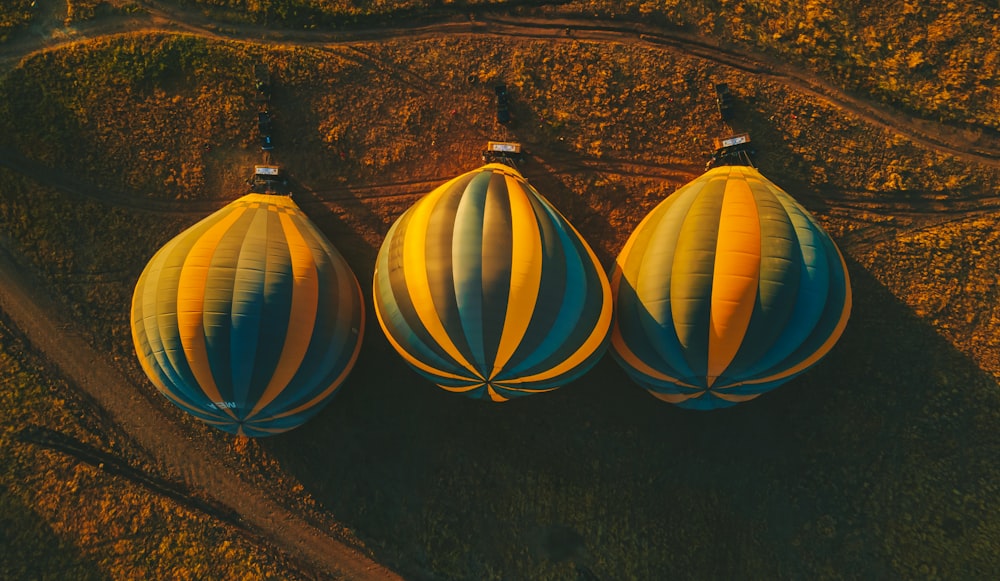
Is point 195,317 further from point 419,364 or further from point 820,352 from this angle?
point 820,352

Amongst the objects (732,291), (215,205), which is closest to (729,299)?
(732,291)

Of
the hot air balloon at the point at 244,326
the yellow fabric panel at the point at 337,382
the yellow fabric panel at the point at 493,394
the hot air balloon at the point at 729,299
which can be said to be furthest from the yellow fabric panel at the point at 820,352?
the hot air balloon at the point at 244,326

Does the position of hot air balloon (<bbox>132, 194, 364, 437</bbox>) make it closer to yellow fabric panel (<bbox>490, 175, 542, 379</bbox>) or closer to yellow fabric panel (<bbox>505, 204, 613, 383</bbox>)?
yellow fabric panel (<bbox>490, 175, 542, 379</bbox>)

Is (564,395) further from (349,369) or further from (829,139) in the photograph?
(829,139)

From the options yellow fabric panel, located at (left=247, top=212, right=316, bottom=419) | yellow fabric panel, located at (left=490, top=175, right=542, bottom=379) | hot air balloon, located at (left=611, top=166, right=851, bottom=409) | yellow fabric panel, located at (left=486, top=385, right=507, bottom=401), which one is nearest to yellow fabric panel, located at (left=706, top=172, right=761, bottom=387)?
hot air balloon, located at (left=611, top=166, right=851, bottom=409)

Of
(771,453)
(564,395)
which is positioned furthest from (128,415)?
(771,453)

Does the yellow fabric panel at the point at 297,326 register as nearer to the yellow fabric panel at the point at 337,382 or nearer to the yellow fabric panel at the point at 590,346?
the yellow fabric panel at the point at 337,382

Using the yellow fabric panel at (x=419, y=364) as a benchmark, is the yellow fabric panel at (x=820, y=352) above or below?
above
